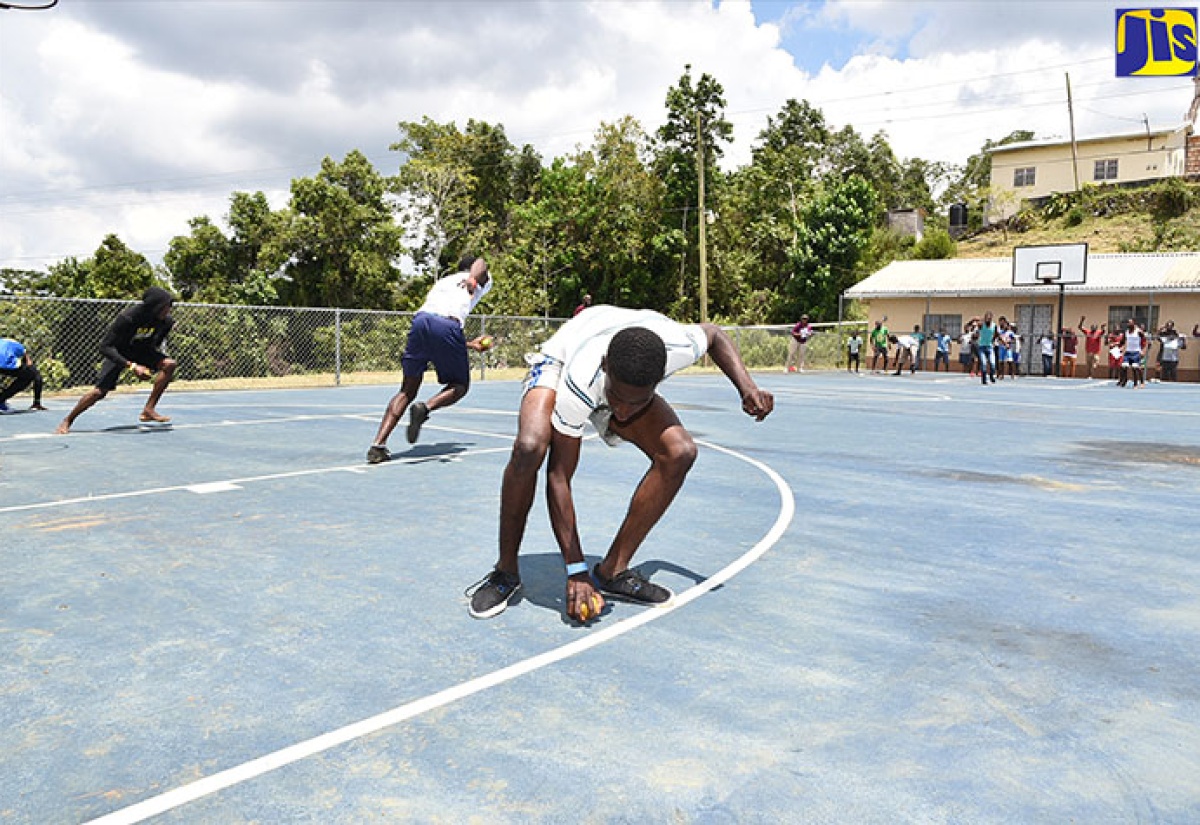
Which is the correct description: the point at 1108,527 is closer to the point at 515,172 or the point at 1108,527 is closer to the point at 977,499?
the point at 977,499

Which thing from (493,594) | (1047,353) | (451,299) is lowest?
(493,594)

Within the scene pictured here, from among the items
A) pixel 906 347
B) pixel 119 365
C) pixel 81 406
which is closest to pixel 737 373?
pixel 119 365

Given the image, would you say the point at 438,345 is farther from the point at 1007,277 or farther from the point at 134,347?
the point at 1007,277

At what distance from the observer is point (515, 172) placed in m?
50.7

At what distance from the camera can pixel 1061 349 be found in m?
32.8

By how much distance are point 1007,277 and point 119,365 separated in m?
35.1

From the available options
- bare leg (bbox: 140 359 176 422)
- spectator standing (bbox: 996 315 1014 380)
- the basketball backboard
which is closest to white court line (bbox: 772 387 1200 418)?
spectator standing (bbox: 996 315 1014 380)

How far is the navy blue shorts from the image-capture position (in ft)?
28.0

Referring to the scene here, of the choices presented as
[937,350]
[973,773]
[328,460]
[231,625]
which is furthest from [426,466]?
[937,350]

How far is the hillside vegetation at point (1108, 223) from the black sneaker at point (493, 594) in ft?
152

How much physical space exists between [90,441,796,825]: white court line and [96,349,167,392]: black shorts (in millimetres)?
8041

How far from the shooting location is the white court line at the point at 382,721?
249 centimetres

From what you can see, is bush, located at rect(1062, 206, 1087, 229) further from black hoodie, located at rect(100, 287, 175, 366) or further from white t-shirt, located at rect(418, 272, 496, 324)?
black hoodie, located at rect(100, 287, 175, 366)

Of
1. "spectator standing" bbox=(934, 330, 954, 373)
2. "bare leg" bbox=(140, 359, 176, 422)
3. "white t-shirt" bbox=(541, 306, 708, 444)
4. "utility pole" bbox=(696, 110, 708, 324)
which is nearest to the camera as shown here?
"white t-shirt" bbox=(541, 306, 708, 444)
